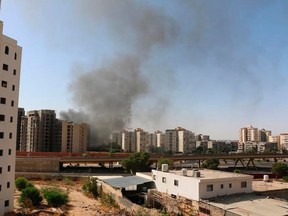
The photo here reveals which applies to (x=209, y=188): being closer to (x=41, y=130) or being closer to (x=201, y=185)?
(x=201, y=185)

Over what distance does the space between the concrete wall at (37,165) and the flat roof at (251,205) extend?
141ft

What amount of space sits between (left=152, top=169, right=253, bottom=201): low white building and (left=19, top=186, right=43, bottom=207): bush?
44.4 ft

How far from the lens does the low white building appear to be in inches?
1114

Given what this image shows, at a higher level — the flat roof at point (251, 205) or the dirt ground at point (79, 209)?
the flat roof at point (251, 205)

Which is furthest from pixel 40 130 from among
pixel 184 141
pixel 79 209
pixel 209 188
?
pixel 209 188

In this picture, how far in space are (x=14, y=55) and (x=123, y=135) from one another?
134 m

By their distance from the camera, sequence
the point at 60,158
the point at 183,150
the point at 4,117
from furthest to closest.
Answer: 1. the point at 183,150
2. the point at 60,158
3. the point at 4,117

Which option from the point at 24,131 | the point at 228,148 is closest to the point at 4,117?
the point at 24,131

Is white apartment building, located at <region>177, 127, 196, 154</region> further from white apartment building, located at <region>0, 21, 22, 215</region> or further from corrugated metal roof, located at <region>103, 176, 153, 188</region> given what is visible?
white apartment building, located at <region>0, 21, 22, 215</region>

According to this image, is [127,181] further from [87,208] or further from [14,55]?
[14,55]

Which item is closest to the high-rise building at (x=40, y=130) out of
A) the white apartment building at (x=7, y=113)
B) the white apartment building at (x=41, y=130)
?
the white apartment building at (x=41, y=130)

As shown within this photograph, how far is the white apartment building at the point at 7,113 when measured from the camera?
30.2m

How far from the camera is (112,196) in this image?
35.0m

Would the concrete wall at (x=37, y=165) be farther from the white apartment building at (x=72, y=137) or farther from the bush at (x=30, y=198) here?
the white apartment building at (x=72, y=137)
